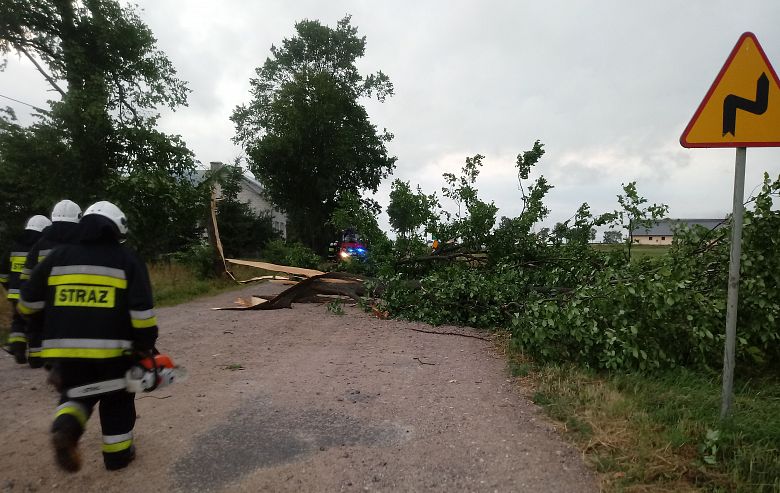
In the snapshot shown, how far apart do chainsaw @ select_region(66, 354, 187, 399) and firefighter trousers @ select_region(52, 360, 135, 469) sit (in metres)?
0.04

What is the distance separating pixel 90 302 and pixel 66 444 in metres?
0.75

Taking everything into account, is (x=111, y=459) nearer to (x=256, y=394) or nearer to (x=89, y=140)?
(x=256, y=394)

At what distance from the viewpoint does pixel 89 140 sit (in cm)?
1614

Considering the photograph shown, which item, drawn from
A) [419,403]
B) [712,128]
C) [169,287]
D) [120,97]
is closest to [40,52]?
[120,97]

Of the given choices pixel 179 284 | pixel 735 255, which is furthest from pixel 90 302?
pixel 179 284

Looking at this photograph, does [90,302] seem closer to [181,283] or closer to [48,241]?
[48,241]

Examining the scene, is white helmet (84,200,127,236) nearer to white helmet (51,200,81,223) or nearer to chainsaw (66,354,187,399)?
chainsaw (66,354,187,399)

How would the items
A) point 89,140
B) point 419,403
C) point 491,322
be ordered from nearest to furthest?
1. point 419,403
2. point 491,322
3. point 89,140

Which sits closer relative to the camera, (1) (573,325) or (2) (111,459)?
(2) (111,459)

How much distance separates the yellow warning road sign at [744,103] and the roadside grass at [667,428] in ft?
6.20

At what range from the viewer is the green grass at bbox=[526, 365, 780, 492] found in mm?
2676

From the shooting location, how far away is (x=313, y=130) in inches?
A: 1166

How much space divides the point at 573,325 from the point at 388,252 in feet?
16.1

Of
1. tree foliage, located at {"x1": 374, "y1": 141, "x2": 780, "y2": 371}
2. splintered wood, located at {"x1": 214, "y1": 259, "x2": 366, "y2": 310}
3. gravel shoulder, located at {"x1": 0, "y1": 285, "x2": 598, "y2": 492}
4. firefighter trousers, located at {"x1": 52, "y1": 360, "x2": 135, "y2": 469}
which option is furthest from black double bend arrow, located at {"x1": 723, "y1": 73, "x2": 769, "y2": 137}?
splintered wood, located at {"x1": 214, "y1": 259, "x2": 366, "y2": 310}
